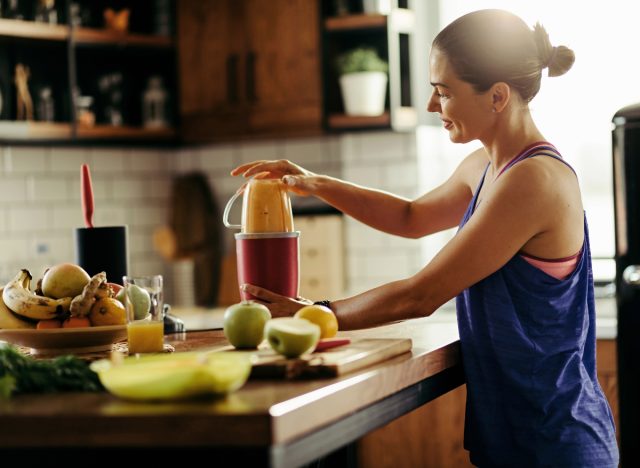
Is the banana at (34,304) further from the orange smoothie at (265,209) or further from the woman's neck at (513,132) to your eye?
the woman's neck at (513,132)

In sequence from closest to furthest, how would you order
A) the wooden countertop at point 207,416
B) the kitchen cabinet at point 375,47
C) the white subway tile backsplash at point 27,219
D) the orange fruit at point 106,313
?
1. the wooden countertop at point 207,416
2. the orange fruit at point 106,313
3. the kitchen cabinet at point 375,47
4. the white subway tile backsplash at point 27,219

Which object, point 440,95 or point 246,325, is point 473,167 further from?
point 246,325

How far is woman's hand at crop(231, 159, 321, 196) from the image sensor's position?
91.0 inches

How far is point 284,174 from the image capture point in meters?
2.45

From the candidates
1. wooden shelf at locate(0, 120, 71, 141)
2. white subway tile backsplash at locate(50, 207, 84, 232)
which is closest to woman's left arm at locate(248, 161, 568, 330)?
wooden shelf at locate(0, 120, 71, 141)

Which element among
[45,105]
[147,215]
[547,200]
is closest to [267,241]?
[547,200]

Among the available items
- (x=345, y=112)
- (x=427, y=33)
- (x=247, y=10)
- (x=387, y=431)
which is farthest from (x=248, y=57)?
(x=387, y=431)

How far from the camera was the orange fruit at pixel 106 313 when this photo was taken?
2.02 m

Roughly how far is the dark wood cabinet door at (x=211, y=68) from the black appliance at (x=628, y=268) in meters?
2.38

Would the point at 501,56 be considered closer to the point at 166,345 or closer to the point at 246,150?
the point at 166,345

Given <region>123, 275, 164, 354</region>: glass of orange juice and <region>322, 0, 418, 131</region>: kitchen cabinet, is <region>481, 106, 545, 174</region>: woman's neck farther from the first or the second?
<region>322, 0, 418, 131</region>: kitchen cabinet

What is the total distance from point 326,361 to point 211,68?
3088 mm

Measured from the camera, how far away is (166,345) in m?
2.09

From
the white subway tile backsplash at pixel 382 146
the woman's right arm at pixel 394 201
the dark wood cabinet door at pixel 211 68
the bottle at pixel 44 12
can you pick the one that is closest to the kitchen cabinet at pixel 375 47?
the white subway tile backsplash at pixel 382 146
